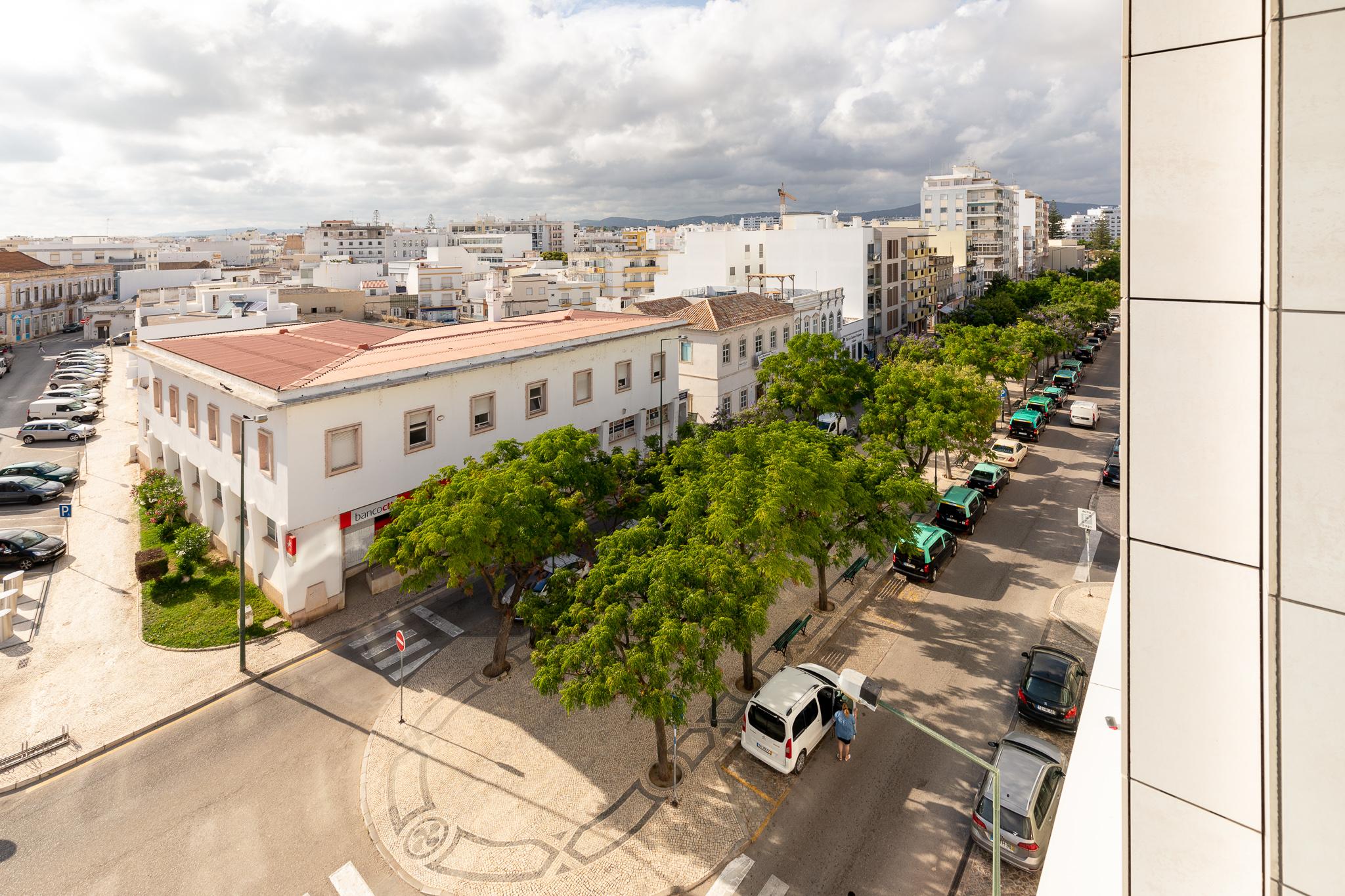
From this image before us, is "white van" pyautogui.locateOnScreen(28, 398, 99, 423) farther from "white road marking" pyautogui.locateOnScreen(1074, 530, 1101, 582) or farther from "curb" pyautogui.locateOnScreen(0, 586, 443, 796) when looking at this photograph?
"white road marking" pyautogui.locateOnScreen(1074, 530, 1101, 582)

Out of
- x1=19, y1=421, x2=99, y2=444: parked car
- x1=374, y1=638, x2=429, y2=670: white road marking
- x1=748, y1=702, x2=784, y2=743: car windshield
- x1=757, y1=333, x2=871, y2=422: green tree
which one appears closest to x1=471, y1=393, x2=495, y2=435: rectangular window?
x1=374, y1=638, x2=429, y2=670: white road marking

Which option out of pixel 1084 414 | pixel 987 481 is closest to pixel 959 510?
pixel 987 481

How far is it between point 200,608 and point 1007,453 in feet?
131

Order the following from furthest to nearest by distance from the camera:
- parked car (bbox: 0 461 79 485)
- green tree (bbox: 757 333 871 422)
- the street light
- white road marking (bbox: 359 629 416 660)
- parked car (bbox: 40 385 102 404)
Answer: parked car (bbox: 40 385 102 404) → parked car (bbox: 0 461 79 485) → green tree (bbox: 757 333 871 422) → white road marking (bbox: 359 629 416 660) → the street light

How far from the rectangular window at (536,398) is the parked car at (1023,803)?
22482 mm

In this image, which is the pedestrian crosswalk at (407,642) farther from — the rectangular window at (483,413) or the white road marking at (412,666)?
the rectangular window at (483,413)

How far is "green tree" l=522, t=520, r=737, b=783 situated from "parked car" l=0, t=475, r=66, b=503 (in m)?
34.2

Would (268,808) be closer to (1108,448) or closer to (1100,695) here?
(1100,695)

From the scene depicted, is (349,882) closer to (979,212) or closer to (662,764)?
(662,764)

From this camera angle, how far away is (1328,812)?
548 cm

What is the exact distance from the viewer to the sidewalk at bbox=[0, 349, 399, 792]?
17.8 metres

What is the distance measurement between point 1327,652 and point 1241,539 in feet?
3.33

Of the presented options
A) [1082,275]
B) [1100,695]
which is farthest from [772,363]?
[1082,275]

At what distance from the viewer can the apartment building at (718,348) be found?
44.9 meters
